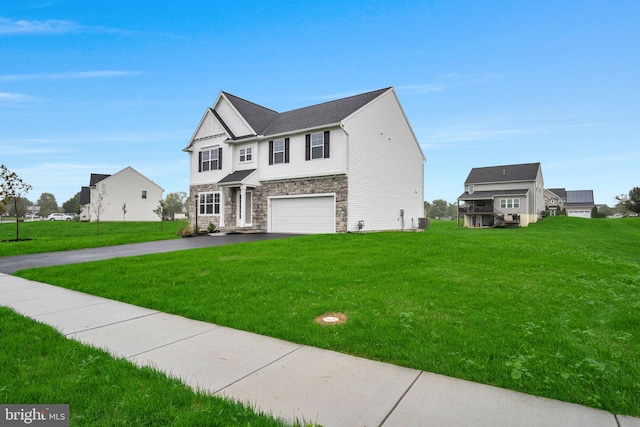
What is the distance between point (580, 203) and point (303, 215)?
277 feet

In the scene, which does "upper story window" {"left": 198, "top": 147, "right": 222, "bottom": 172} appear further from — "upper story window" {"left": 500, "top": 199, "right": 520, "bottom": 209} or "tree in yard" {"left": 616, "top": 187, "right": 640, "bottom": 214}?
"tree in yard" {"left": 616, "top": 187, "right": 640, "bottom": 214}

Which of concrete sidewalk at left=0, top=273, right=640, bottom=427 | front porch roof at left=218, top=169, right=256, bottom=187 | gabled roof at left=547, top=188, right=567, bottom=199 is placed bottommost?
concrete sidewalk at left=0, top=273, right=640, bottom=427

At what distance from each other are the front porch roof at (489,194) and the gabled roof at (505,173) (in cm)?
179

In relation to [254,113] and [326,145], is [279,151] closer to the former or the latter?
[326,145]

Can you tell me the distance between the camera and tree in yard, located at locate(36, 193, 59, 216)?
116 meters

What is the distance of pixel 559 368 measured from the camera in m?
3.22

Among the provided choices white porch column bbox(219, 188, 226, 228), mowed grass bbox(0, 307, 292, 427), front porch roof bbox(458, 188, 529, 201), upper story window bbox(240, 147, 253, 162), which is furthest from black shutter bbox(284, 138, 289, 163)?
front porch roof bbox(458, 188, 529, 201)

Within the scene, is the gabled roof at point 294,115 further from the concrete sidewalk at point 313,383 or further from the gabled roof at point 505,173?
the gabled roof at point 505,173

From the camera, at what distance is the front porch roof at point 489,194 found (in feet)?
137

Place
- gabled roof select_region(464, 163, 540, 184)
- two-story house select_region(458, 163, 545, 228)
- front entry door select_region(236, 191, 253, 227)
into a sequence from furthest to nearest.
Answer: gabled roof select_region(464, 163, 540, 184), two-story house select_region(458, 163, 545, 228), front entry door select_region(236, 191, 253, 227)

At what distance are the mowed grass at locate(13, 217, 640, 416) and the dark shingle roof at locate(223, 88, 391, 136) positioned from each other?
39.1ft

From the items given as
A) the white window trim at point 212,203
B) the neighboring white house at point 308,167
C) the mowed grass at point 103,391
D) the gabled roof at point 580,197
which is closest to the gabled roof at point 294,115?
the neighboring white house at point 308,167

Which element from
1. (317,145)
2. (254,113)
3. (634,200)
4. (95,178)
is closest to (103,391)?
(317,145)

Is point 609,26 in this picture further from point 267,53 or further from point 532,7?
point 267,53
